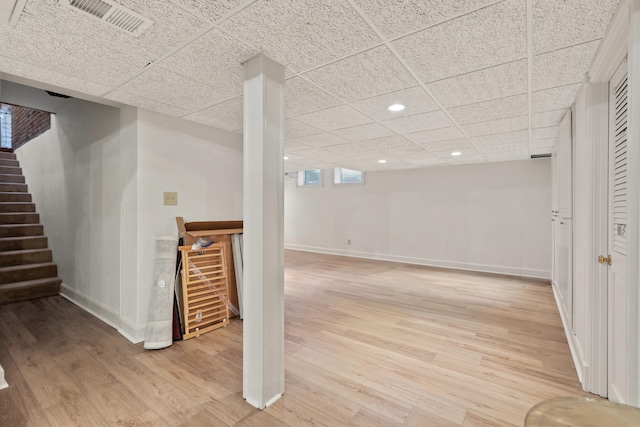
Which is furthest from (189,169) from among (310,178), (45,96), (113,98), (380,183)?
(310,178)

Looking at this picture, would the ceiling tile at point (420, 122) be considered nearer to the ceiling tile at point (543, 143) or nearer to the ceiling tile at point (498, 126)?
the ceiling tile at point (498, 126)

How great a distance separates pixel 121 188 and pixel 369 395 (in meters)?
2.89

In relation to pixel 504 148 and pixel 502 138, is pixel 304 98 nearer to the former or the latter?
pixel 502 138

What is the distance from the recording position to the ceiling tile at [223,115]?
2632 millimetres

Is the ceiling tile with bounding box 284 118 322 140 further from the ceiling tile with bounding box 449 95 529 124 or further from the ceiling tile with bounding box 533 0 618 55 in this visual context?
the ceiling tile with bounding box 533 0 618 55

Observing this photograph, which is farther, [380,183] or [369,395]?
[380,183]

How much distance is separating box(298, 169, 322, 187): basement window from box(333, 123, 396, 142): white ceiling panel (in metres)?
4.42

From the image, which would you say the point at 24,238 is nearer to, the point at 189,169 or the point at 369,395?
the point at 189,169

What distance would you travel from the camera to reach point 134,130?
8.91ft

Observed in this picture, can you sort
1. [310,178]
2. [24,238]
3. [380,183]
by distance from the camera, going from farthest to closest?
[310,178], [380,183], [24,238]

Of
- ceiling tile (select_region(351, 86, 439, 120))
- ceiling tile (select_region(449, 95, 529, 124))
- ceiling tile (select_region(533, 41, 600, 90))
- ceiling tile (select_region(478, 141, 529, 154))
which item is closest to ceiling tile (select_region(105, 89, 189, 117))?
ceiling tile (select_region(351, 86, 439, 120))

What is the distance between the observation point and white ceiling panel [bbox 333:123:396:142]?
131 inches

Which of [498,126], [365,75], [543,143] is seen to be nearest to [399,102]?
Result: [365,75]

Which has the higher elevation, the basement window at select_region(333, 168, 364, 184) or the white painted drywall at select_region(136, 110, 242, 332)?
the basement window at select_region(333, 168, 364, 184)
